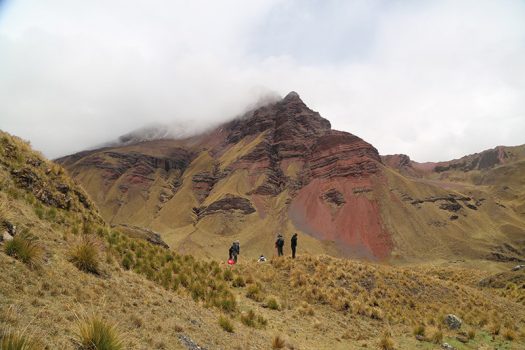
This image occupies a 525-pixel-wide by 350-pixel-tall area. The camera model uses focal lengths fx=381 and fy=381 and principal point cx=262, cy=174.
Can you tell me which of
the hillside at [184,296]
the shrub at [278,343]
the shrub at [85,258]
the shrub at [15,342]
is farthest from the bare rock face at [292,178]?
the shrub at [15,342]

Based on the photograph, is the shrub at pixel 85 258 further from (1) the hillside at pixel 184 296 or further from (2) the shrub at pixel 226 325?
(2) the shrub at pixel 226 325

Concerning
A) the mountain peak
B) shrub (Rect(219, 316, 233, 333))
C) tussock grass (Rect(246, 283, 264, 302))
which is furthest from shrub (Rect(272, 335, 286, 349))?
the mountain peak

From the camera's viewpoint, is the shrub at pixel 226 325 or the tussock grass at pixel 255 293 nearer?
the shrub at pixel 226 325

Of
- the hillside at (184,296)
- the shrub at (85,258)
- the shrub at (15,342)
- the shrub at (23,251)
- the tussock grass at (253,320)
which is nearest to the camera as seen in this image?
the shrub at (15,342)

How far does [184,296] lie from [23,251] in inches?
231

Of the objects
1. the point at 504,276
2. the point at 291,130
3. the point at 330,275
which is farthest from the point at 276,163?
the point at 330,275

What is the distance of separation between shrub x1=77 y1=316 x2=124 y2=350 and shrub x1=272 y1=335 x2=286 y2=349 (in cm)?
580

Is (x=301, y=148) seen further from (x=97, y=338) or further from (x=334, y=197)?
(x=97, y=338)

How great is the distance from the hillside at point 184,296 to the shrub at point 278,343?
0.03 m

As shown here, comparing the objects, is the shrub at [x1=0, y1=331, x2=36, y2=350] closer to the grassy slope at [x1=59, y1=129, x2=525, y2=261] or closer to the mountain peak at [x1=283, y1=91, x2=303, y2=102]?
the grassy slope at [x1=59, y1=129, x2=525, y2=261]

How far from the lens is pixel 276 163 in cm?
16512

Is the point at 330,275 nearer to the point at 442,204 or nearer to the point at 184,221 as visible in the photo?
the point at 442,204

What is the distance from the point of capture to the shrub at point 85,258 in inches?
428

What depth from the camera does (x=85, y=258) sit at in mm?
10977
